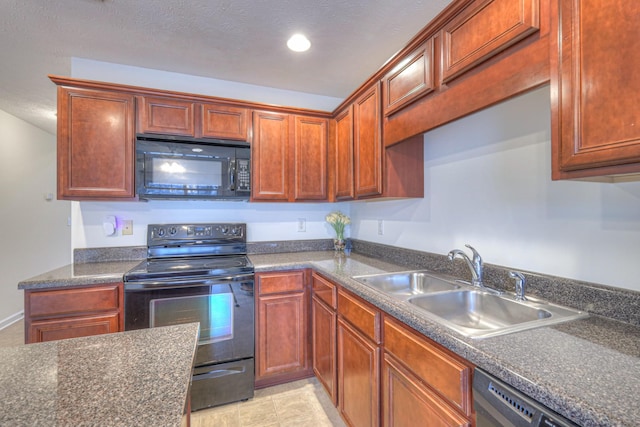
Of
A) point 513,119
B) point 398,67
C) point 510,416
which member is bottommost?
point 510,416

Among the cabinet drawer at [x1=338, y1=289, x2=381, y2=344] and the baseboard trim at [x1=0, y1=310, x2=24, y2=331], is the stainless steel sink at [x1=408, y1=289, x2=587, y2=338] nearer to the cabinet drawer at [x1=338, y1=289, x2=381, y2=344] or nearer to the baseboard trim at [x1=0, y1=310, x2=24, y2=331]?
the cabinet drawer at [x1=338, y1=289, x2=381, y2=344]

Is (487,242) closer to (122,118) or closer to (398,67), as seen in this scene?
(398,67)

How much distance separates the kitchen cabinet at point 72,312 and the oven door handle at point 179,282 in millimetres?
89

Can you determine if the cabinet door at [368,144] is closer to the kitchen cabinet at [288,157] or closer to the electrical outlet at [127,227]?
the kitchen cabinet at [288,157]

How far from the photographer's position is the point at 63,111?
1.91 m

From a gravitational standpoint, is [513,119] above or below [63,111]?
below

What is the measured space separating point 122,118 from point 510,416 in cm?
256

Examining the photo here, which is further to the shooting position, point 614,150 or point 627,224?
point 627,224

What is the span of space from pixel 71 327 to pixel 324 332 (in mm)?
1526

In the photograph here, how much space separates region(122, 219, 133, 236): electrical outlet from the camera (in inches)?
90.2

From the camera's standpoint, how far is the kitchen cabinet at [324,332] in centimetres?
180

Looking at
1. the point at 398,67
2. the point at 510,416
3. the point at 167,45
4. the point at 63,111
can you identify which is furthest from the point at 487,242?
the point at 63,111

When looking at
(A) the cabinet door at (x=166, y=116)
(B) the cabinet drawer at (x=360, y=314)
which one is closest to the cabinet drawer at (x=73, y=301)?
(A) the cabinet door at (x=166, y=116)

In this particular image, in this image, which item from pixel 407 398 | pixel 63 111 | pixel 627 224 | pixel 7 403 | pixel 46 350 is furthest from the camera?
pixel 63 111
